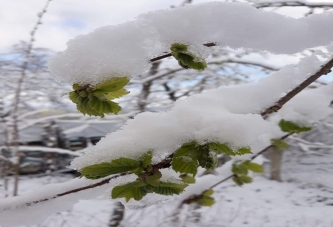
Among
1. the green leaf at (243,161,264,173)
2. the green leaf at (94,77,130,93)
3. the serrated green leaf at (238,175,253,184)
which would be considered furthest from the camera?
the serrated green leaf at (238,175,253,184)

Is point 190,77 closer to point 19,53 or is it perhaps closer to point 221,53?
point 221,53

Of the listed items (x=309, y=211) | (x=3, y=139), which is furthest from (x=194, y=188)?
(x=309, y=211)

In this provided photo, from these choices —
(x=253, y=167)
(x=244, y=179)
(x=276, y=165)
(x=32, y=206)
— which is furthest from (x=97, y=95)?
(x=276, y=165)

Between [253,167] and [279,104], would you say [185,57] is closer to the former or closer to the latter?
[279,104]

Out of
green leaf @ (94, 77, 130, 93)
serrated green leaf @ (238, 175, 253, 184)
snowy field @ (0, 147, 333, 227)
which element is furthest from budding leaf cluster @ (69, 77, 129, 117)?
snowy field @ (0, 147, 333, 227)

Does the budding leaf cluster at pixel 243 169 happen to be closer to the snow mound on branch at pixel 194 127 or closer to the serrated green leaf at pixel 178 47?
the snow mound on branch at pixel 194 127

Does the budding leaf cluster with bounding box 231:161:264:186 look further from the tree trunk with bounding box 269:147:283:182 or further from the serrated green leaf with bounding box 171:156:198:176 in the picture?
the tree trunk with bounding box 269:147:283:182

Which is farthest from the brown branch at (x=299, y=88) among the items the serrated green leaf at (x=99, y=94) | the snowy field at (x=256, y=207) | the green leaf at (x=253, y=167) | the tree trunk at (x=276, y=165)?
the tree trunk at (x=276, y=165)
